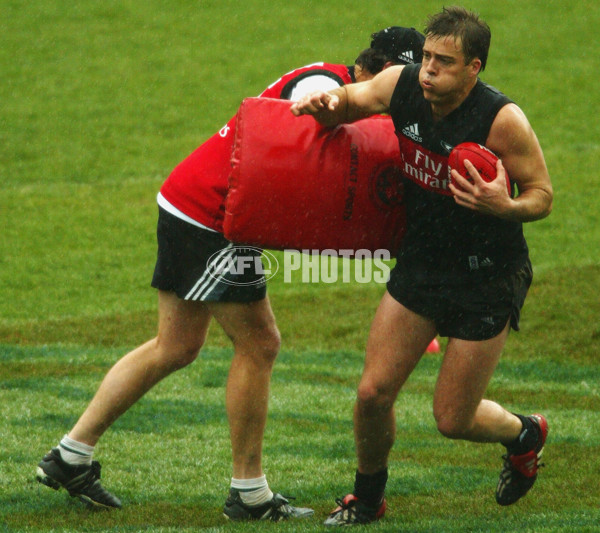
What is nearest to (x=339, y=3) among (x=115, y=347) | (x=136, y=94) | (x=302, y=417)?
(x=136, y=94)

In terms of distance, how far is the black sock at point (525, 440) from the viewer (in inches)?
185

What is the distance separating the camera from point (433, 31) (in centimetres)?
404

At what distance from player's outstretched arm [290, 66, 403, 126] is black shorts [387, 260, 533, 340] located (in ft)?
2.24

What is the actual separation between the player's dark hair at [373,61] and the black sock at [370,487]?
1.69 metres

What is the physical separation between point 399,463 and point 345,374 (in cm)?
304

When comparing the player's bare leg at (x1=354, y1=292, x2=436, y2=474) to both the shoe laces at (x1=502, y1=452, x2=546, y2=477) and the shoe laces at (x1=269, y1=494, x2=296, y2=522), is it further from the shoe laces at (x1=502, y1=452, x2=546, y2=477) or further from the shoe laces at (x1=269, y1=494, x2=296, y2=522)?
the shoe laces at (x1=502, y1=452, x2=546, y2=477)

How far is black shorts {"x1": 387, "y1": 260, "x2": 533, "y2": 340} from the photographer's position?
169 inches

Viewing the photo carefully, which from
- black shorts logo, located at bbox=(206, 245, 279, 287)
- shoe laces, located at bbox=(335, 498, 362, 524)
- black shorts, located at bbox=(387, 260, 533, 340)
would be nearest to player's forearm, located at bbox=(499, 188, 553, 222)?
black shorts, located at bbox=(387, 260, 533, 340)

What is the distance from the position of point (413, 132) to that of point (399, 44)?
24.9 inches

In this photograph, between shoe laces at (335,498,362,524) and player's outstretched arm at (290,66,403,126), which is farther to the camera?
shoe laces at (335,498,362,524)

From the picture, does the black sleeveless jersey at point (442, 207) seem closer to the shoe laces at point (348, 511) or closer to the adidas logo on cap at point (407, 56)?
the adidas logo on cap at point (407, 56)

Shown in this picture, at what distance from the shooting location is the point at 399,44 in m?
4.63

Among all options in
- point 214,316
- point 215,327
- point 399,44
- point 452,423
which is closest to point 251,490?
point 214,316

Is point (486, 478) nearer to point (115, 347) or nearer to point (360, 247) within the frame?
point (360, 247)
